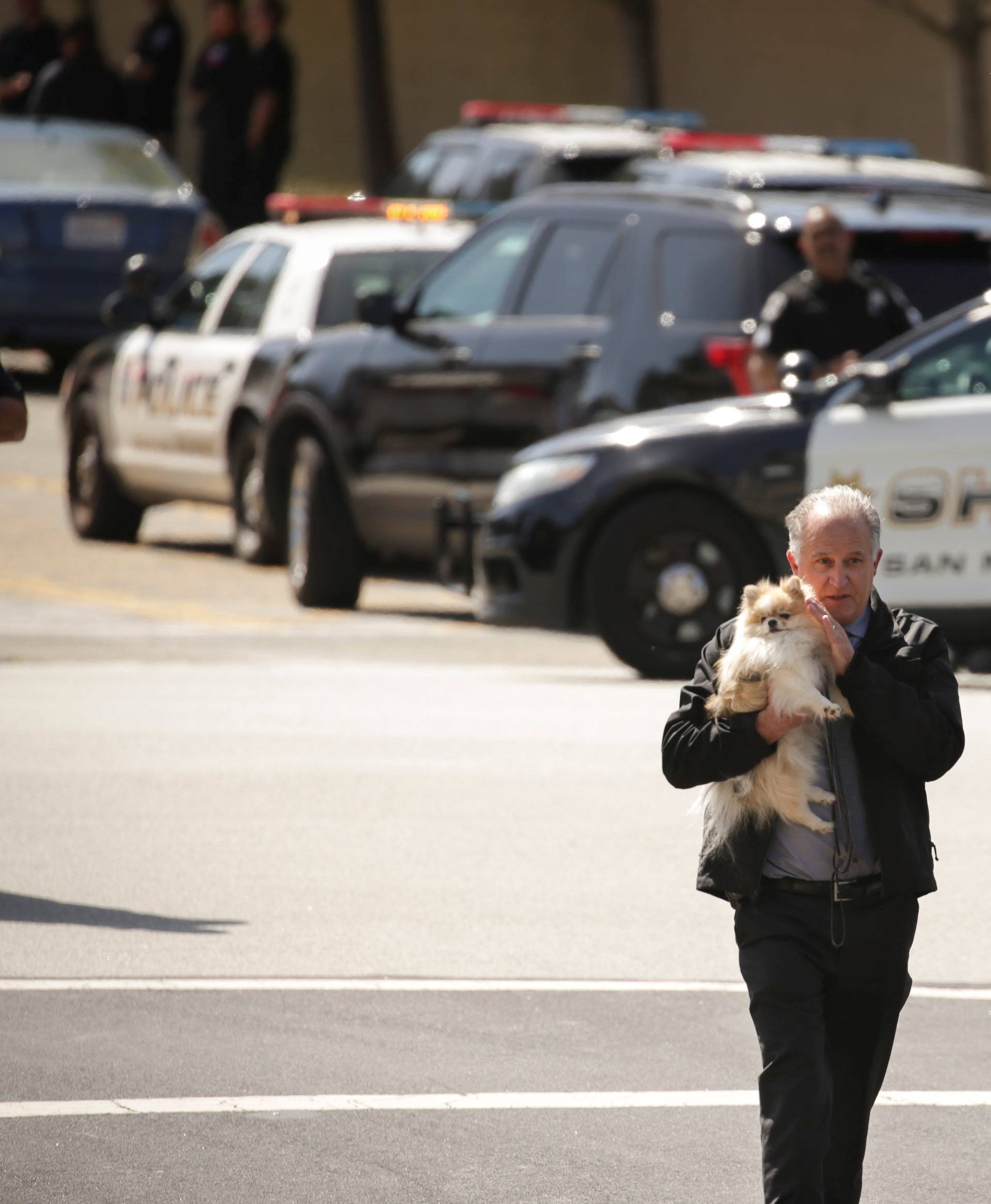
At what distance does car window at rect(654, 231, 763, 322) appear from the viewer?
12195 mm

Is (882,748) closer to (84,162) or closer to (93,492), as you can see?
(93,492)

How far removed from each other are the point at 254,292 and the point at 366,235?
701 millimetres

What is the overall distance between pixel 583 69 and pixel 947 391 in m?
27.8

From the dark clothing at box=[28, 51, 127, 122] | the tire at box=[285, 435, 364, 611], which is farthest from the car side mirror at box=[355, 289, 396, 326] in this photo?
the dark clothing at box=[28, 51, 127, 122]

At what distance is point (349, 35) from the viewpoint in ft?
127

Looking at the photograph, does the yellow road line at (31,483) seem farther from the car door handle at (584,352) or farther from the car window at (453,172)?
the car door handle at (584,352)

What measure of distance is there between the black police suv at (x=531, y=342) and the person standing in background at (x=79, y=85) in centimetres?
1463

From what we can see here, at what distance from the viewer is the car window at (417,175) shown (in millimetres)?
21469

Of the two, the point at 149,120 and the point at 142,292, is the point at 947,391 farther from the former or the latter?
the point at 149,120

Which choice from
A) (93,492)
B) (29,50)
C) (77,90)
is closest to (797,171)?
(93,492)

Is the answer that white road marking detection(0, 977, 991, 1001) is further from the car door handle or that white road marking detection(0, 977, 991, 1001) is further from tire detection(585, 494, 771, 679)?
the car door handle

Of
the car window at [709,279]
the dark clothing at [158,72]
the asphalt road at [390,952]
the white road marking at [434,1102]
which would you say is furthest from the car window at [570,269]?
the dark clothing at [158,72]

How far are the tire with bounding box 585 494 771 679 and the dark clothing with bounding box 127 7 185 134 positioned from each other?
18756mm

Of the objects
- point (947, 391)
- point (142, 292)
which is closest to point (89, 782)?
point (947, 391)
